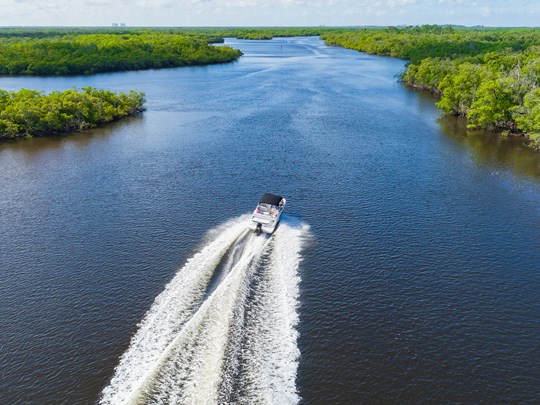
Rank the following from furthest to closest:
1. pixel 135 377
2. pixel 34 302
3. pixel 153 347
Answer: pixel 34 302, pixel 153 347, pixel 135 377

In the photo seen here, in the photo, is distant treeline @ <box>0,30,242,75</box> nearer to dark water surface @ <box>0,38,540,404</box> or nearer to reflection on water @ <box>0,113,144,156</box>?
reflection on water @ <box>0,113,144,156</box>

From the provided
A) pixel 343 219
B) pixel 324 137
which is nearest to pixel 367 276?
pixel 343 219

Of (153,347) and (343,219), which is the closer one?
(153,347)

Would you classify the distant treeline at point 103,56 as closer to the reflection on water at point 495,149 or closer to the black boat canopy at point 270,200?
the reflection on water at point 495,149

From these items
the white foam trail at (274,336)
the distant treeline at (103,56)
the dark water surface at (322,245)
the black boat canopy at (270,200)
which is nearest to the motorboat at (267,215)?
the black boat canopy at (270,200)

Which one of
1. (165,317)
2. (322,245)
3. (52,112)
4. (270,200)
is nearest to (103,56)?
(52,112)

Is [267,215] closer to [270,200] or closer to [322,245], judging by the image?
[270,200]

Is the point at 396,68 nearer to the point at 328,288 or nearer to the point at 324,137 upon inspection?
the point at 324,137
